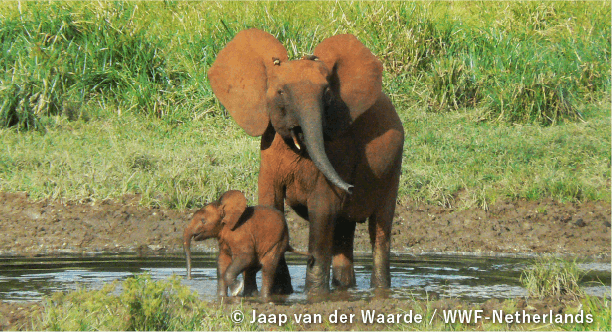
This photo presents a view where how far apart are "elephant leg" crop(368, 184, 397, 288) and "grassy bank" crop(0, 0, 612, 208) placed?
2.58 meters

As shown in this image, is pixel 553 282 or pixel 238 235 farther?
pixel 553 282

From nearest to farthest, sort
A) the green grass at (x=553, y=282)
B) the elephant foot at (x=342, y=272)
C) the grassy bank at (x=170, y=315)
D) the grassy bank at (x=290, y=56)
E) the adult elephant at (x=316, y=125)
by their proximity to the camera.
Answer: the grassy bank at (x=170, y=315)
the adult elephant at (x=316, y=125)
the green grass at (x=553, y=282)
the elephant foot at (x=342, y=272)
the grassy bank at (x=290, y=56)

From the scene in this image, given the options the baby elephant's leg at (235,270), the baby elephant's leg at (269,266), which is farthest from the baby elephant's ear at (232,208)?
the baby elephant's leg at (269,266)

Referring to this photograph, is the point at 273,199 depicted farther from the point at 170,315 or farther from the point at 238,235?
the point at 170,315

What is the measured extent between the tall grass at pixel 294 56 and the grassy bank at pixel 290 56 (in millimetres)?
29

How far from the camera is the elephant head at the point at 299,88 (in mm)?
5496

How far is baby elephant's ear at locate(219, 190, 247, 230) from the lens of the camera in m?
5.80

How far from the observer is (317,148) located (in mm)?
5410

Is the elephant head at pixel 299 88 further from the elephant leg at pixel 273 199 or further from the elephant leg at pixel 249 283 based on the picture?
the elephant leg at pixel 249 283

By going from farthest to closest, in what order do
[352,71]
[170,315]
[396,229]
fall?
[396,229] → [352,71] → [170,315]

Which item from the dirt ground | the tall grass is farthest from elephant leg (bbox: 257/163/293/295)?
the tall grass

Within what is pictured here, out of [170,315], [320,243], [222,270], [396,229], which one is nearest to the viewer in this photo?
[170,315]

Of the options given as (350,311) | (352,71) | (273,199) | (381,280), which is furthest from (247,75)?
(381,280)

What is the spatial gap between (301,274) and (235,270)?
150 centimetres
